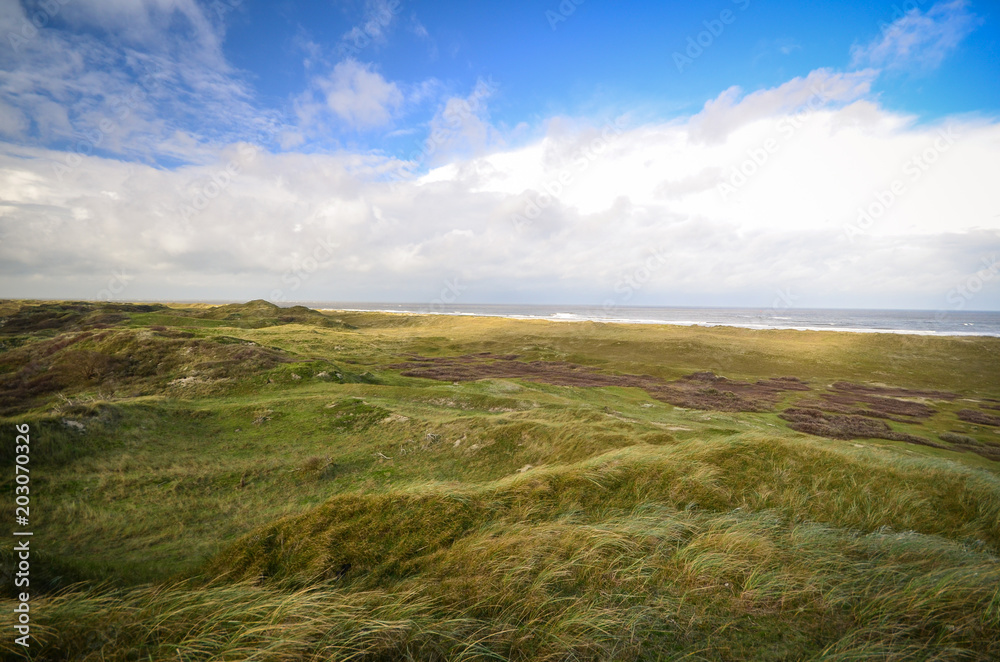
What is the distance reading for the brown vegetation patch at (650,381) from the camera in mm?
31141

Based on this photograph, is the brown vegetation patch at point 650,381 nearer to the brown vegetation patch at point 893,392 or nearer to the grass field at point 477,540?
the brown vegetation patch at point 893,392

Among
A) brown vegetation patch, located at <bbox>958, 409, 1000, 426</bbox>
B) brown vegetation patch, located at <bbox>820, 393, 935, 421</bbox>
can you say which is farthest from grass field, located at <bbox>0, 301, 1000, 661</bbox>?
brown vegetation patch, located at <bbox>958, 409, 1000, 426</bbox>

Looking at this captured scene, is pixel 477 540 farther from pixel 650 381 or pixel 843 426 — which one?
pixel 650 381

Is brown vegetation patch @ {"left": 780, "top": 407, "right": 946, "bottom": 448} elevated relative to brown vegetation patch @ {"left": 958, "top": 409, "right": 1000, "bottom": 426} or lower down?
elevated

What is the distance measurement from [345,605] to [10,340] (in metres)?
49.0

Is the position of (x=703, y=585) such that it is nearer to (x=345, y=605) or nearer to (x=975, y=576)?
(x=975, y=576)

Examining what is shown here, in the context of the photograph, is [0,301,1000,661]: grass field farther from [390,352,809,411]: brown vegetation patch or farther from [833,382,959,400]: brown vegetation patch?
[833,382,959,400]: brown vegetation patch

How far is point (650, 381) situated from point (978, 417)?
2370cm

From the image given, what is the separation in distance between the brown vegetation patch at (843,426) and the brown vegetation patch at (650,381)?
10.3 ft

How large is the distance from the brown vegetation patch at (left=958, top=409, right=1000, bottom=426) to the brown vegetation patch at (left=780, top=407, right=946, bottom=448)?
8.77 m

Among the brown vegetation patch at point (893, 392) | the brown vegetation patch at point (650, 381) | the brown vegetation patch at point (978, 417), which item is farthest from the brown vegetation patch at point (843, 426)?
the brown vegetation patch at point (893, 392)

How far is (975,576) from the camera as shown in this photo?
13.4 feet

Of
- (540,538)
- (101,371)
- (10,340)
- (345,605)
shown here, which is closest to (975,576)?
(540,538)

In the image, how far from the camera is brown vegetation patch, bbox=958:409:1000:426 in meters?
29.0
